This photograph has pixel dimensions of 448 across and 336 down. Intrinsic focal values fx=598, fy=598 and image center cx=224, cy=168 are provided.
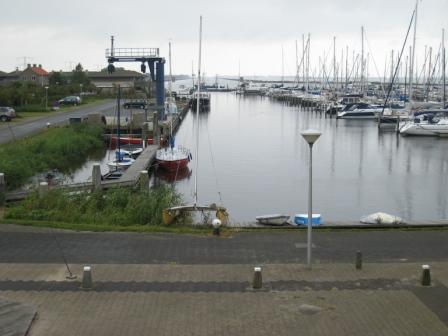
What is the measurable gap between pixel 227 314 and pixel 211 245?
15.0 feet

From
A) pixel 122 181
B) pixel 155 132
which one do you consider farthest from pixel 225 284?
pixel 155 132

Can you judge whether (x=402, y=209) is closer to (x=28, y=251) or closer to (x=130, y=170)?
(x=130, y=170)

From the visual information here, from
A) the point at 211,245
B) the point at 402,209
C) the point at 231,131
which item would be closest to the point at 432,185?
the point at 402,209

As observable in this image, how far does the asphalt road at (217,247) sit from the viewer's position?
528 inches

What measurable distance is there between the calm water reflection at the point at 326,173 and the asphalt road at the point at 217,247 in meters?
10.6

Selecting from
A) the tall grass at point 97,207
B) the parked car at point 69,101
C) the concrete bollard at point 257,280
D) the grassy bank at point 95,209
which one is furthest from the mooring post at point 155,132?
the concrete bollard at point 257,280

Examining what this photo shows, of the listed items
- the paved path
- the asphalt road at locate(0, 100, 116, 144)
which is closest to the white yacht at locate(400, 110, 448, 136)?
the asphalt road at locate(0, 100, 116, 144)

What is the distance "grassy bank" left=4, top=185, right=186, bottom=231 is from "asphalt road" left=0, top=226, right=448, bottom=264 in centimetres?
139

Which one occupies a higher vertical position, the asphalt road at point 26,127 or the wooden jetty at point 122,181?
the asphalt road at point 26,127

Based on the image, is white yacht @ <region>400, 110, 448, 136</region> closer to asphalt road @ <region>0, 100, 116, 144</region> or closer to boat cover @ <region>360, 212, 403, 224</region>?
asphalt road @ <region>0, 100, 116, 144</region>

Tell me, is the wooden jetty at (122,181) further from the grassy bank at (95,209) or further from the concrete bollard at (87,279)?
Answer: the concrete bollard at (87,279)

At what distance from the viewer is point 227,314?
33.0ft

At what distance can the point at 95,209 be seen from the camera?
19.6 meters

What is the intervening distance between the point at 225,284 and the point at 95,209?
911cm
